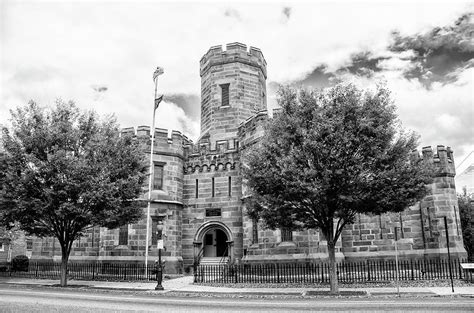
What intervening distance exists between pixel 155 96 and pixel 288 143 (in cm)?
1358

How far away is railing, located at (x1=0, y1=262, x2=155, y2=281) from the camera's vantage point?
2347 cm

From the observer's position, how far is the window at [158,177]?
27.5 meters

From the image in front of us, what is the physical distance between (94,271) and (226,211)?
968 centimetres

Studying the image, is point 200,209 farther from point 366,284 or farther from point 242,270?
point 366,284

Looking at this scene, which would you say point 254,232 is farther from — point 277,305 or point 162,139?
point 277,305

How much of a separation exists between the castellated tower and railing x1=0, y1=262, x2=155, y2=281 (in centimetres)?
1135

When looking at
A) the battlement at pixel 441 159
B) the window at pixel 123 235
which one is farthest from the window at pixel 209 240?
the battlement at pixel 441 159

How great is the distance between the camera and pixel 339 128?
15.4 metres

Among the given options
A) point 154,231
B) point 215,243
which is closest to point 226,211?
point 215,243

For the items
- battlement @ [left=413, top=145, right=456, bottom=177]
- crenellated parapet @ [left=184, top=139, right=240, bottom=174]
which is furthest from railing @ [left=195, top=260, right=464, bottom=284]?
crenellated parapet @ [left=184, top=139, right=240, bottom=174]

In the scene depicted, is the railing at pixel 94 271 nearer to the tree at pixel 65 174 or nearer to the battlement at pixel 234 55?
the tree at pixel 65 174

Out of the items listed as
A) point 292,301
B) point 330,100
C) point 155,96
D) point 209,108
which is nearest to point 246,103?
point 209,108

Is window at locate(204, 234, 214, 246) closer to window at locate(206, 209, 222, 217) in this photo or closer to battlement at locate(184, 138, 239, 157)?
window at locate(206, 209, 222, 217)

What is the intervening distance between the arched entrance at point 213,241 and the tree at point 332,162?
1095 cm
